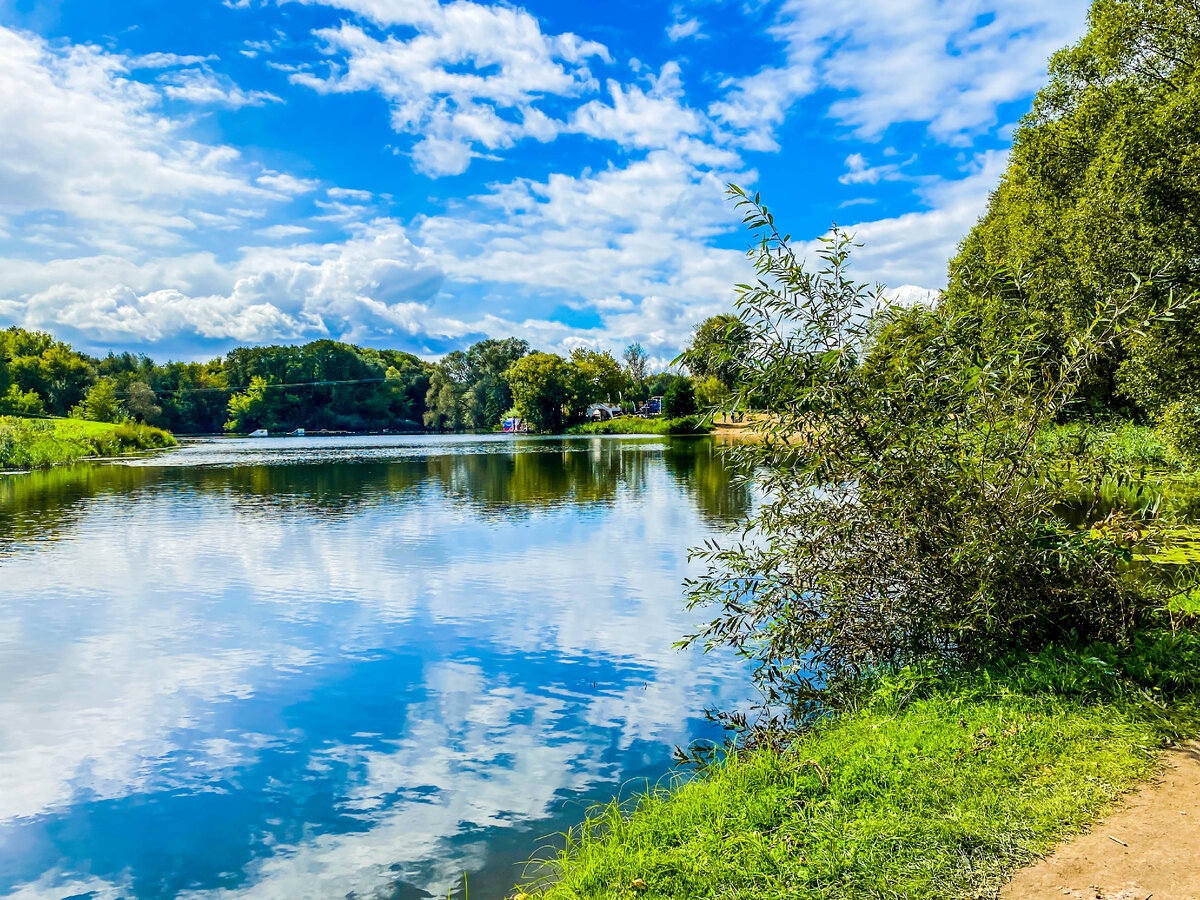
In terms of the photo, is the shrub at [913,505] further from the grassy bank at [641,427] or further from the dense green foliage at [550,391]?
the dense green foliage at [550,391]

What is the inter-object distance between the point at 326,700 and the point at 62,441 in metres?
54.9

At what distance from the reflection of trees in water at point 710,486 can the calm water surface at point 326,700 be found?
8.58 feet

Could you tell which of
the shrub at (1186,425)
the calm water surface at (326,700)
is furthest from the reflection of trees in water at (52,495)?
the shrub at (1186,425)

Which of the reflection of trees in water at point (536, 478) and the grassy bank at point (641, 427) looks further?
the grassy bank at point (641, 427)

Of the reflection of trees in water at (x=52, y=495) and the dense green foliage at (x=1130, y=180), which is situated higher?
the dense green foliage at (x=1130, y=180)

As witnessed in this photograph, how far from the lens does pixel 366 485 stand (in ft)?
114

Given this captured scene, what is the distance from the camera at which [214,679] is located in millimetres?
9844

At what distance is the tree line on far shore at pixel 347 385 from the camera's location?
97125 millimetres

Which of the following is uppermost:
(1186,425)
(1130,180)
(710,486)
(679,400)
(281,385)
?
(281,385)

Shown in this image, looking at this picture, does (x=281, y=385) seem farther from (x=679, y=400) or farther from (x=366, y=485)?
(x=366, y=485)

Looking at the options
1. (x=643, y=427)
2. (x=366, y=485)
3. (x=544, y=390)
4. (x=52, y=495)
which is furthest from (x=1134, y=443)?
(x=544, y=390)

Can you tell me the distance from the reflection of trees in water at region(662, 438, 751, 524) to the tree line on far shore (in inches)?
1613

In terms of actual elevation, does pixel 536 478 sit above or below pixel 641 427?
below

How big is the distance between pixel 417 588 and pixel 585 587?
345 centimetres
